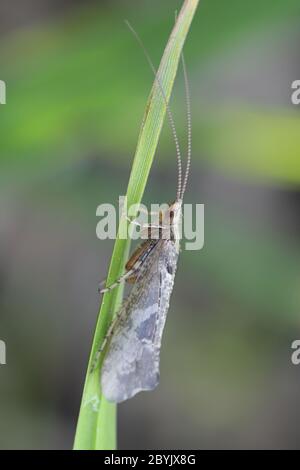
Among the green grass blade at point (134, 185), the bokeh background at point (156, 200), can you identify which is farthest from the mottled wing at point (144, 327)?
the bokeh background at point (156, 200)

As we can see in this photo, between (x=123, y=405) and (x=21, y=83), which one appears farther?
(x=123, y=405)

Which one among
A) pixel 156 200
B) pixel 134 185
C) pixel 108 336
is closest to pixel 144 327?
pixel 108 336

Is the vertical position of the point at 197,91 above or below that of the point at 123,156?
above

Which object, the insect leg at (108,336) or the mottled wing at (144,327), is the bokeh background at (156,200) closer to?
the mottled wing at (144,327)

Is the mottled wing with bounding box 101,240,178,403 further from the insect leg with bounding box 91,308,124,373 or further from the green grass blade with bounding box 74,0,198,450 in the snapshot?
the green grass blade with bounding box 74,0,198,450

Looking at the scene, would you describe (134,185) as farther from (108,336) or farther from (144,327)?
(144,327)

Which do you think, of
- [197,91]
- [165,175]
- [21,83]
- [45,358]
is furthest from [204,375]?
[21,83]
